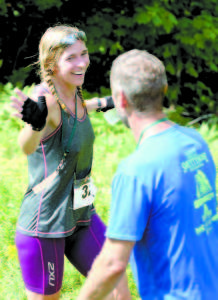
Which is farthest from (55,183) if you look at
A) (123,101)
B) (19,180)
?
(19,180)

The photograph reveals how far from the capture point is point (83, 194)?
8.41 feet

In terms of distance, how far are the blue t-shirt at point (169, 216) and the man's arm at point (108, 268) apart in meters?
0.04

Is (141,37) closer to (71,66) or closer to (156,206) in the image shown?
(71,66)

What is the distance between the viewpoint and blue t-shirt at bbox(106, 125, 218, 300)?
1517 mm

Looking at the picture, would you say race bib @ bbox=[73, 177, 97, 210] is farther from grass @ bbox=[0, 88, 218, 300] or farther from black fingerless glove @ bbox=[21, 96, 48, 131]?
grass @ bbox=[0, 88, 218, 300]

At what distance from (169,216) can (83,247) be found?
123cm

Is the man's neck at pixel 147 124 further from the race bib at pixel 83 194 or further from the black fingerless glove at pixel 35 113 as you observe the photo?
the race bib at pixel 83 194

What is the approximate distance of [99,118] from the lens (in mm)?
Result: 7711

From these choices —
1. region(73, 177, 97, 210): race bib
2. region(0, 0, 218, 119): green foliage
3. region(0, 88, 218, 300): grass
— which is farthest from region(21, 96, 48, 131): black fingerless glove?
region(0, 0, 218, 119): green foliage

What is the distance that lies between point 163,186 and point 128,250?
0.26m

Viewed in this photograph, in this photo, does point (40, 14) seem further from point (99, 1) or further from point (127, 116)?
point (127, 116)

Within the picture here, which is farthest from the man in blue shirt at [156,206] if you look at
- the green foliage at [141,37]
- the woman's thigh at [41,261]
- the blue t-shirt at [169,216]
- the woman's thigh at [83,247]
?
the green foliage at [141,37]

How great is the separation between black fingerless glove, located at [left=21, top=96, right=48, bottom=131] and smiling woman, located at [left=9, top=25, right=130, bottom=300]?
0.35ft

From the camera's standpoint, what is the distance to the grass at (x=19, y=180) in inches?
140
